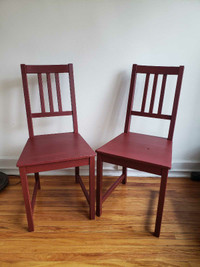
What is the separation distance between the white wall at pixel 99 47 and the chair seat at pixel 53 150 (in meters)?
0.35

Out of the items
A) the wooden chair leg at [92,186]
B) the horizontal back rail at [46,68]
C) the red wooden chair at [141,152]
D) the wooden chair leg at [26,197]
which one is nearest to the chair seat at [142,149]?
the red wooden chair at [141,152]

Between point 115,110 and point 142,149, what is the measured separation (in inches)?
22.2

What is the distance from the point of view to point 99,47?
1.61m

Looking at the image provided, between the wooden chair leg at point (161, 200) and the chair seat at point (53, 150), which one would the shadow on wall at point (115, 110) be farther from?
the wooden chair leg at point (161, 200)

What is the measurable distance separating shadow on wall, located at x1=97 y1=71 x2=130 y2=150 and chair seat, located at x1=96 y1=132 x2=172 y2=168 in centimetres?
28

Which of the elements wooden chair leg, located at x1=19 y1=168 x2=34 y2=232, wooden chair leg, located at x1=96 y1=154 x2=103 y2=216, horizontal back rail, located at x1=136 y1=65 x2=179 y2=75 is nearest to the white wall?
horizontal back rail, located at x1=136 y1=65 x2=179 y2=75

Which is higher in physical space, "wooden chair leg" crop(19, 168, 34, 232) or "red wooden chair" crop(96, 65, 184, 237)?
"red wooden chair" crop(96, 65, 184, 237)

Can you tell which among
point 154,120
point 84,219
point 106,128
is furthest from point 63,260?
point 154,120

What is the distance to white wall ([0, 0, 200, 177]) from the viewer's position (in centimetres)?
151

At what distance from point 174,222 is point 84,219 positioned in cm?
65

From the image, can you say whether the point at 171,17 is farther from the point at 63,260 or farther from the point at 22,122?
the point at 63,260

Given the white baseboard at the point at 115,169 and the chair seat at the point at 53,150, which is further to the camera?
the white baseboard at the point at 115,169

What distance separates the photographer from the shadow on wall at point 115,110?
5.60 ft

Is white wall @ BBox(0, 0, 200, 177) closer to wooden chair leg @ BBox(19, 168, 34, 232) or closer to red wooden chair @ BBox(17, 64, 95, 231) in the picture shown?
red wooden chair @ BBox(17, 64, 95, 231)
